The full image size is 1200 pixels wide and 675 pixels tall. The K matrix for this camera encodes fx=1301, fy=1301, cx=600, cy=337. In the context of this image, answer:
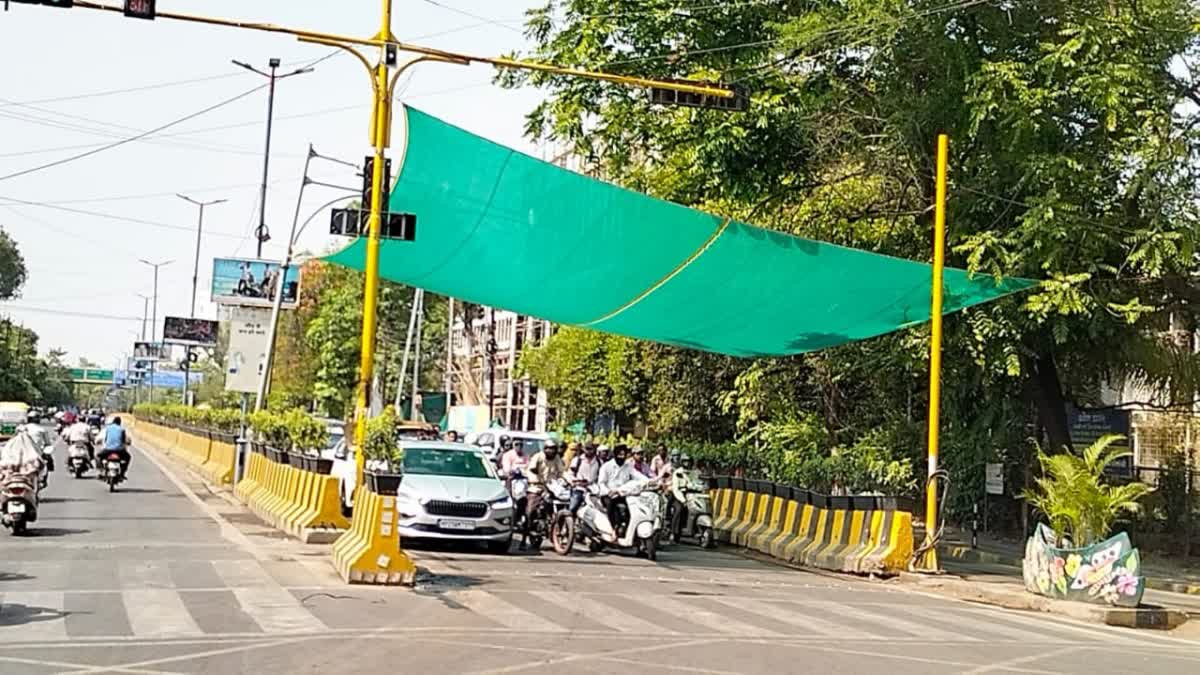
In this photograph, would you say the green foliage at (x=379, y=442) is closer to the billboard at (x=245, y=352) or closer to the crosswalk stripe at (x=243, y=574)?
the crosswalk stripe at (x=243, y=574)

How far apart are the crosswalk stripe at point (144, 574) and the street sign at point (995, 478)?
1447 cm

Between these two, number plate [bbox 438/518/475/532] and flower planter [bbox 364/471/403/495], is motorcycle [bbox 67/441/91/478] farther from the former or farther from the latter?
flower planter [bbox 364/471/403/495]

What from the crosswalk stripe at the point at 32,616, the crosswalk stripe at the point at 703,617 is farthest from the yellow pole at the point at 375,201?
the crosswalk stripe at the point at 32,616

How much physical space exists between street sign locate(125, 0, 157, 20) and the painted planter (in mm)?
11800

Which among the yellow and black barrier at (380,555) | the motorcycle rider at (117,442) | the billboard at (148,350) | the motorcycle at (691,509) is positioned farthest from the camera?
the billboard at (148,350)

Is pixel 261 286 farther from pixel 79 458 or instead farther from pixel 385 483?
pixel 385 483

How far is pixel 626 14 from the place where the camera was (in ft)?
73.0

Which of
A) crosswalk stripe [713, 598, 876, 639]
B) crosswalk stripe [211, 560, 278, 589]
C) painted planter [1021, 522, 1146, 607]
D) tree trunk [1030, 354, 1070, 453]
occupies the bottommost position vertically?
crosswalk stripe [713, 598, 876, 639]

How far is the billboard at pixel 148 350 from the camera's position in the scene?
9625 centimetres

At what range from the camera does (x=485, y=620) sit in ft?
38.4

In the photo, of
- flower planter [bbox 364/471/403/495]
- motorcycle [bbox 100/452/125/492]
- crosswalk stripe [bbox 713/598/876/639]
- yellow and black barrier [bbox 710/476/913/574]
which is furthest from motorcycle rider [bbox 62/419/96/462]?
crosswalk stripe [bbox 713/598/876/639]

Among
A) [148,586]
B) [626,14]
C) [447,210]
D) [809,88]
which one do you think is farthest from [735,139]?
[148,586]

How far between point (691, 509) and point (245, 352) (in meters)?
14.7

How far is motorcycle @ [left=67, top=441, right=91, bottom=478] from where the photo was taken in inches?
1302
